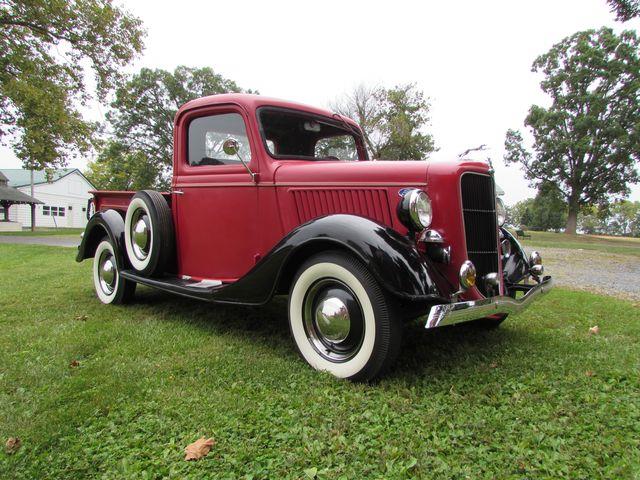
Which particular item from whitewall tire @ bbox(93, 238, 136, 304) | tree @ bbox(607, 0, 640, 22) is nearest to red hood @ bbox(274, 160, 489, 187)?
whitewall tire @ bbox(93, 238, 136, 304)

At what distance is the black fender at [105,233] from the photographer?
4.30m

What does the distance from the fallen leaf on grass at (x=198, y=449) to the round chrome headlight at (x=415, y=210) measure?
1669mm

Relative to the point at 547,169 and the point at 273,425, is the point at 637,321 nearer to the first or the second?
the point at 273,425

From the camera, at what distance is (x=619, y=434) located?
193 centimetres

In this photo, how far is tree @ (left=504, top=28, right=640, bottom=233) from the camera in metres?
25.2

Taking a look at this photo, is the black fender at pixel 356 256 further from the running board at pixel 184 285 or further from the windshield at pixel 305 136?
the windshield at pixel 305 136

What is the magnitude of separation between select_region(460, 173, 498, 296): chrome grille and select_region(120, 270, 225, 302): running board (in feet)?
6.33

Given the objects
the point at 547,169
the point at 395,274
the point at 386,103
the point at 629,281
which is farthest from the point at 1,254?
the point at 547,169

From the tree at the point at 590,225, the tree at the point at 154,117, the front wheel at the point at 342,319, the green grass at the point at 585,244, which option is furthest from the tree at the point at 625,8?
the tree at the point at 590,225

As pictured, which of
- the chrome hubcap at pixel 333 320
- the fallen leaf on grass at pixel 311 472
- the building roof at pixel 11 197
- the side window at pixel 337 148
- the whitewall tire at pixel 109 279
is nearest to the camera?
the fallen leaf on grass at pixel 311 472

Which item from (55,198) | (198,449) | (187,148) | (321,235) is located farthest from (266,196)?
(55,198)

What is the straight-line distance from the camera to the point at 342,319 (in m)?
2.57

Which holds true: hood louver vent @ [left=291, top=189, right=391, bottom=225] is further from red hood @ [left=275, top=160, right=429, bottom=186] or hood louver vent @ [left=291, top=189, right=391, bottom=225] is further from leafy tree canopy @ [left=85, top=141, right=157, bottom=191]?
leafy tree canopy @ [left=85, top=141, right=157, bottom=191]

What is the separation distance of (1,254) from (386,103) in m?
24.5
